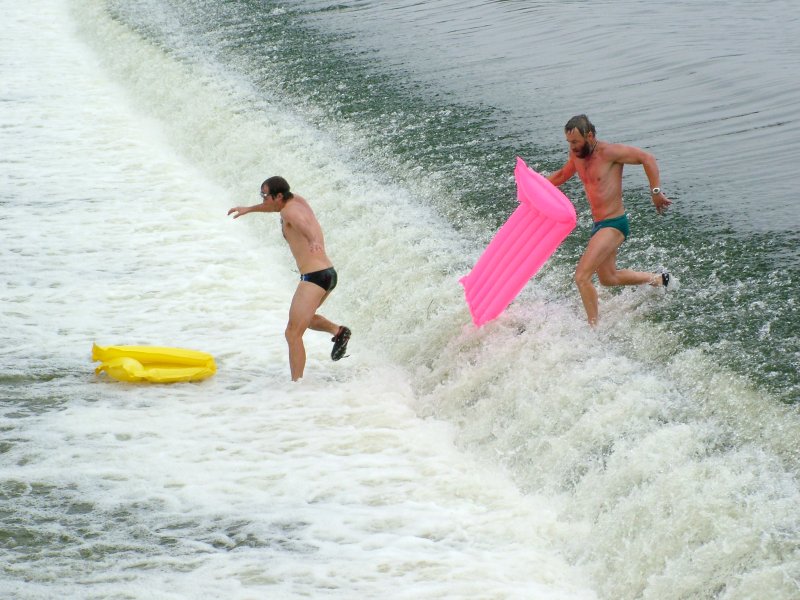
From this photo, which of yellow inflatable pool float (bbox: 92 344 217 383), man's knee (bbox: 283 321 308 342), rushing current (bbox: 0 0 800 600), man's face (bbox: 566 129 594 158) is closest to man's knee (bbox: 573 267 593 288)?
rushing current (bbox: 0 0 800 600)

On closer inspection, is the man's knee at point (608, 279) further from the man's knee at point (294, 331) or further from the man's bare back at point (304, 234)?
the man's knee at point (294, 331)

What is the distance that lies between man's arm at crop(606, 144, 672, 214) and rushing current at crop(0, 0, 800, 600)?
0.95 meters

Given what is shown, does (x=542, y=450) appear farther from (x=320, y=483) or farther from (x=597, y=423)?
(x=320, y=483)

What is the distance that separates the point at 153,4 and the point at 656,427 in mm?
17173

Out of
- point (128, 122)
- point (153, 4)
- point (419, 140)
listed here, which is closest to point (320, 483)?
point (419, 140)

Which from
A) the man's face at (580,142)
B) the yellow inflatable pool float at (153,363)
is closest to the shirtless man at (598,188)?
the man's face at (580,142)

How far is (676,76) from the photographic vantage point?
13.0 meters

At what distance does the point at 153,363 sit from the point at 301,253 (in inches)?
57.2

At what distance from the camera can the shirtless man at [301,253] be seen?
25.4 ft

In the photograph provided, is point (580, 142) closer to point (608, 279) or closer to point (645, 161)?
point (645, 161)

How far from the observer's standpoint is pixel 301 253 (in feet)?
25.9

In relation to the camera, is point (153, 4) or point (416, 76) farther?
point (153, 4)

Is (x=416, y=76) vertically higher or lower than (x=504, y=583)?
higher

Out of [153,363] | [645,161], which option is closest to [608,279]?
[645,161]
